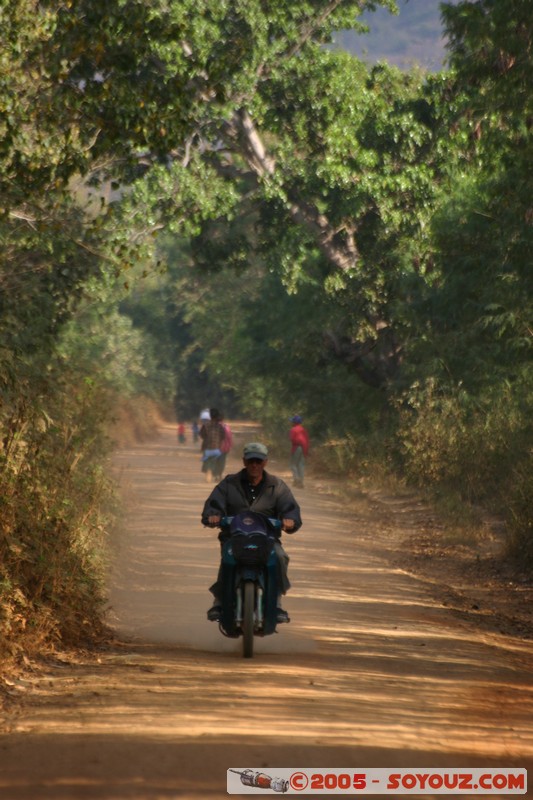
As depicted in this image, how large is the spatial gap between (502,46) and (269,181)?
1426 cm

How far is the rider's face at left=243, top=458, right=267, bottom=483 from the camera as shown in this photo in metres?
10.6

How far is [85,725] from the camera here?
7.38 m

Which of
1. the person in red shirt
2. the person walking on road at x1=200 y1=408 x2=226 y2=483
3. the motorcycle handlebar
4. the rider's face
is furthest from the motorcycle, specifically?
the person in red shirt

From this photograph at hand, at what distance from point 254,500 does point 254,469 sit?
265mm

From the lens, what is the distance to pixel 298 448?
30203 millimetres

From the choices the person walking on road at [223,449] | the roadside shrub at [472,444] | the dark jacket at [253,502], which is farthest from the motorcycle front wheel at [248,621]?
the person walking on road at [223,449]

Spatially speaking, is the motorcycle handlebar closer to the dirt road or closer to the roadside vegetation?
the dirt road

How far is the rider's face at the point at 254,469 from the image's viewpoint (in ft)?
34.8

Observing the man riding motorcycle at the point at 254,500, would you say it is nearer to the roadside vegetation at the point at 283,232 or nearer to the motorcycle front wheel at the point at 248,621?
the motorcycle front wheel at the point at 248,621

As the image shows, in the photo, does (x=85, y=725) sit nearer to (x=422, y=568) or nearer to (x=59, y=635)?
(x=59, y=635)

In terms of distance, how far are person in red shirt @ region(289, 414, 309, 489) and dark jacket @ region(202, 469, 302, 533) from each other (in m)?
17.9

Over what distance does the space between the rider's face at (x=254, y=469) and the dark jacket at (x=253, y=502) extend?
0.19 ft

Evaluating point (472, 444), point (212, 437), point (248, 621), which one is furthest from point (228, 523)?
point (212, 437)

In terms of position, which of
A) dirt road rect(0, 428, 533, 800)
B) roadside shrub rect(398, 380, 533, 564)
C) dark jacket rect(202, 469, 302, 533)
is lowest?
dirt road rect(0, 428, 533, 800)
